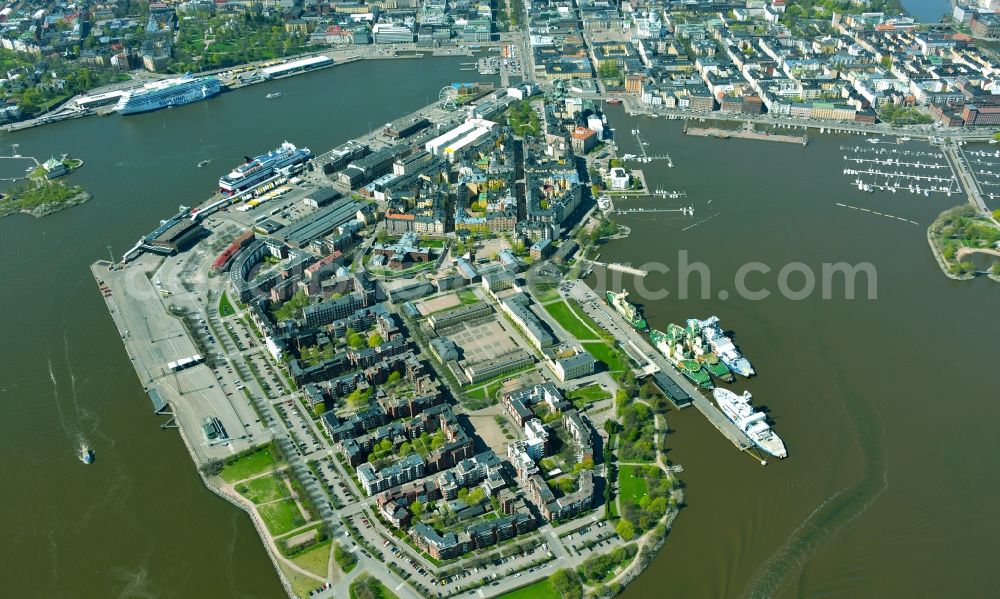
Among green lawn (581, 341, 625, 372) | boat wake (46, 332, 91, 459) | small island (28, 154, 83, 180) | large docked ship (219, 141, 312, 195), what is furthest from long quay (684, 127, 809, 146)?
boat wake (46, 332, 91, 459)

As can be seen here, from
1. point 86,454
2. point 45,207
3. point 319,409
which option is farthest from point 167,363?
point 45,207

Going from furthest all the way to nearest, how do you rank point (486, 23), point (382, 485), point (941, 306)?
point (486, 23), point (941, 306), point (382, 485)

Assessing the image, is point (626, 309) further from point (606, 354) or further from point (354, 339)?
point (354, 339)

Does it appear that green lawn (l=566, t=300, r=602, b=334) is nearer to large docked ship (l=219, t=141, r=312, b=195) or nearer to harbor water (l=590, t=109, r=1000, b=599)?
harbor water (l=590, t=109, r=1000, b=599)

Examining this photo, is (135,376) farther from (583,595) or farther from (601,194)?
(601,194)

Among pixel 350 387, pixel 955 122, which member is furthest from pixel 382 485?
pixel 955 122
